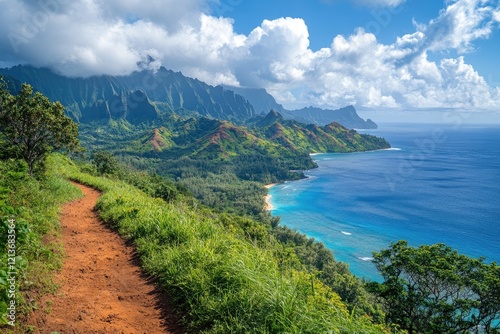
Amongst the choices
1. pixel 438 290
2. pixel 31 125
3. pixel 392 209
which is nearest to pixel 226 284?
pixel 31 125

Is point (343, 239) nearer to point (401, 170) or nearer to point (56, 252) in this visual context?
point (56, 252)

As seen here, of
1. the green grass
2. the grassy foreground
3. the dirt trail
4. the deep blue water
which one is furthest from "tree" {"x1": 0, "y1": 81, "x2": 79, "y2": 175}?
the deep blue water

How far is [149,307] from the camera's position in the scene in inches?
241

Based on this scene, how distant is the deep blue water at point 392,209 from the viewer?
7940 cm

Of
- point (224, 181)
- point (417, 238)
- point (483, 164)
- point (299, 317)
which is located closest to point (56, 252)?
point (299, 317)

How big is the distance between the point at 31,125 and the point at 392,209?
12005 cm

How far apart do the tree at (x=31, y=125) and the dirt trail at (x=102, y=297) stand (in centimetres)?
998

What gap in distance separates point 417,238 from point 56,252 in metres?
94.5

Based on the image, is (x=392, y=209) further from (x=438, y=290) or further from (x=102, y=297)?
(x=102, y=297)

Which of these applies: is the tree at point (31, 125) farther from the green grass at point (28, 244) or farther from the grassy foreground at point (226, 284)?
the grassy foreground at point (226, 284)

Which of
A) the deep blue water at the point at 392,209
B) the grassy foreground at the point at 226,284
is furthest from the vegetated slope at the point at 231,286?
the deep blue water at the point at 392,209

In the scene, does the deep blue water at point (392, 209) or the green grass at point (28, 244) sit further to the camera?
the deep blue water at point (392, 209)

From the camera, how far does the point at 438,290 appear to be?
27.6m

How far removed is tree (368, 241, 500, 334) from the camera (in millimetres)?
25266
